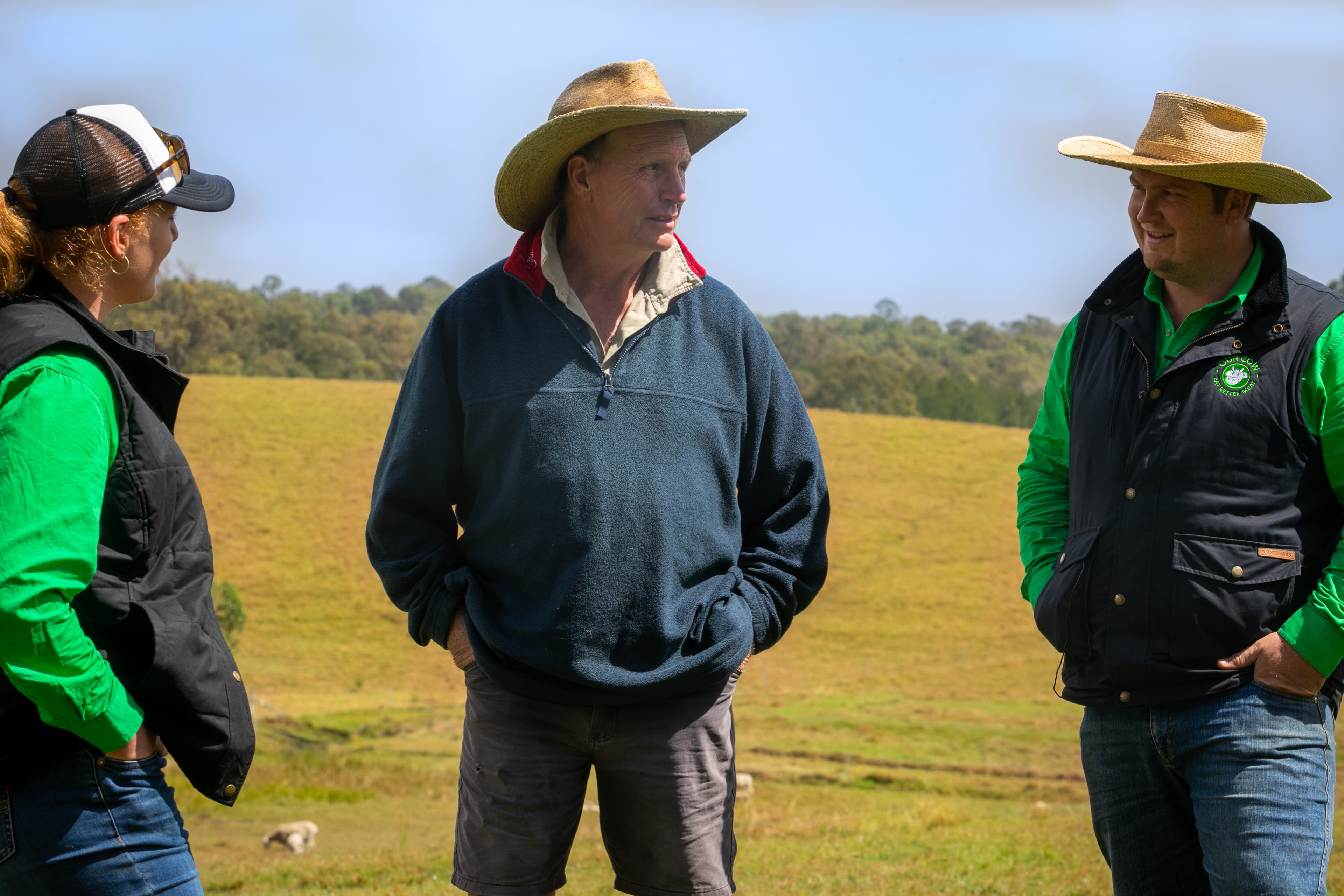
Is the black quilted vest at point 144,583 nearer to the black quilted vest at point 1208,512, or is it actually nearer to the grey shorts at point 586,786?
the grey shorts at point 586,786

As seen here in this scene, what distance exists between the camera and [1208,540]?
2.88 metres

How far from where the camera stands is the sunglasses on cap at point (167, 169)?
241cm

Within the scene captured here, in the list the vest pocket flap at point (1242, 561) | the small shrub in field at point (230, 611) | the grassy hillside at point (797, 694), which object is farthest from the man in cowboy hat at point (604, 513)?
the small shrub in field at point (230, 611)

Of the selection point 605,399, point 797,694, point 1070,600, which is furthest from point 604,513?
point 797,694

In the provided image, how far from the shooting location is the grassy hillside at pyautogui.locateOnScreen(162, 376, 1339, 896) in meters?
8.58

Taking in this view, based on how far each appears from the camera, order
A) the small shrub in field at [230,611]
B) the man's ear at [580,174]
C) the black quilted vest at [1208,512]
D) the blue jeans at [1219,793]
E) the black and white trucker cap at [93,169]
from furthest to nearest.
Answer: the small shrub in field at [230,611] < the man's ear at [580,174] < the black quilted vest at [1208,512] < the blue jeans at [1219,793] < the black and white trucker cap at [93,169]

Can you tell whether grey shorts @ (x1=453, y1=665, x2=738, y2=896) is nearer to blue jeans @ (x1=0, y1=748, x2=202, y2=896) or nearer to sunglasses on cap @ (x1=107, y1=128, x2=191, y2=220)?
blue jeans @ (x1=0, y1=748, x2=202, y2=896)

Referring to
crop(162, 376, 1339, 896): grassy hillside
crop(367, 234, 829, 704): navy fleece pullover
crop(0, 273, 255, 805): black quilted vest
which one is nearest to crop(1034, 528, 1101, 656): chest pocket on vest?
crop(367, 234, 829, 704): navy fleece pullover

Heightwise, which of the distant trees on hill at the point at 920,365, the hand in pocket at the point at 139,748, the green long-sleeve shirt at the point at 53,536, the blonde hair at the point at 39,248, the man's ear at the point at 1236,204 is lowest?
the distant trees on hill at the point at 920,365

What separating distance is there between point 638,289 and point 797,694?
30.9m

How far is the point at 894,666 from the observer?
37.2m

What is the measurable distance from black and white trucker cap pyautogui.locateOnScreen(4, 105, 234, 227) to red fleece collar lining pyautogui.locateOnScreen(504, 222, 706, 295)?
0.99 metres

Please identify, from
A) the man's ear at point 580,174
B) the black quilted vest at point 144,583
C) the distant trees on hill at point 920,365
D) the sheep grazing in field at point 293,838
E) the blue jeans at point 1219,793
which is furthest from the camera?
the distant trees on hill at point 920,365

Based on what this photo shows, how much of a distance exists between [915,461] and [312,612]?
30817 millimetres
